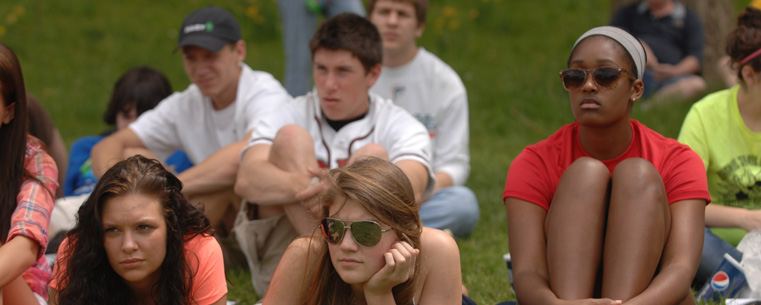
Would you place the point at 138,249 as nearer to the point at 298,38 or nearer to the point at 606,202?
the point at 606,202

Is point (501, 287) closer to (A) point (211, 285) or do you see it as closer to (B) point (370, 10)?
(A) point (211, 285)

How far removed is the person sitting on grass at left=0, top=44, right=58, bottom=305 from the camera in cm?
296

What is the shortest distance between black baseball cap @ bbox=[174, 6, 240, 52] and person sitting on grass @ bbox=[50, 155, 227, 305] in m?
1.73

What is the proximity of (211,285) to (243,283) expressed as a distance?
118 centimetres

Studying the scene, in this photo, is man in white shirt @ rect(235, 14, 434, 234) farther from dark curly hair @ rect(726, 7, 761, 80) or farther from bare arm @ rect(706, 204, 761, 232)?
dark curly hair @ rect(726, 7, 761, 80)

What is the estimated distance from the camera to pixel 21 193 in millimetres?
3102

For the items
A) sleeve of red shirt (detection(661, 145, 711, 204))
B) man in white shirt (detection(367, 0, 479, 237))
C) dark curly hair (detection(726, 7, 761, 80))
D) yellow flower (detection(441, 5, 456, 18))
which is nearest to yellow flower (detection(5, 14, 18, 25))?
yellow flower (detection(441, 5, 456, 18))

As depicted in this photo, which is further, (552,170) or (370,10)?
(370,10)

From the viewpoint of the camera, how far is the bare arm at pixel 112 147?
176 inches

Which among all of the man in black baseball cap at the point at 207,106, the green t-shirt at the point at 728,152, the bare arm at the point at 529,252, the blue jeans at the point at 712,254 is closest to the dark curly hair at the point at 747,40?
the green t-shirt at the point at 728,152

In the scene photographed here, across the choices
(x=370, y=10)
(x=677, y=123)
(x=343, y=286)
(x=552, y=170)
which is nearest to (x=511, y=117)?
(x=677, y=123)

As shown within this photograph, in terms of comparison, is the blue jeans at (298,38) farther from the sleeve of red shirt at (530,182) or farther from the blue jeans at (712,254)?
the blue jeans at (712,254)

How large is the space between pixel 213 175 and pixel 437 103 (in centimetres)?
148

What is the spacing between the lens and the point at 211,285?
9.55ft
